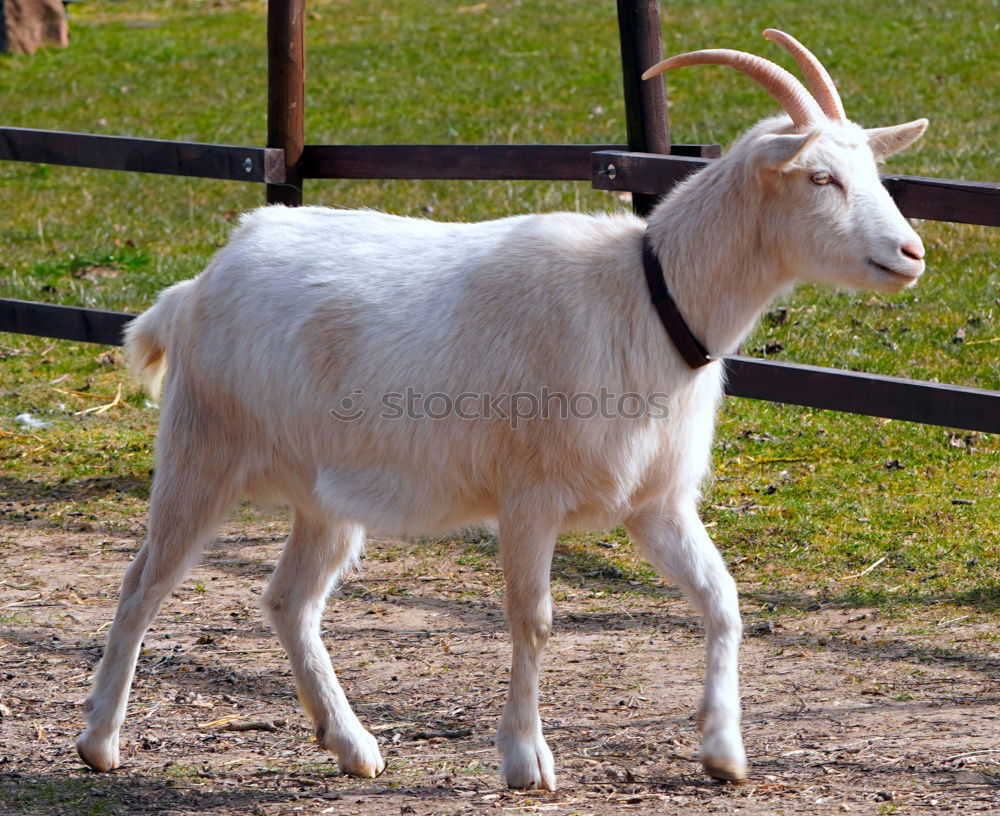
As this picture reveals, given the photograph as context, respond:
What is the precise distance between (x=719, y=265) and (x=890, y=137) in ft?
1.99

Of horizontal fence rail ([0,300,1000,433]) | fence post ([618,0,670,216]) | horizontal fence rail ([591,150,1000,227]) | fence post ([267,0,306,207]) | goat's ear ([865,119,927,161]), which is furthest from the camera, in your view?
fence post ([267,0,306,207])

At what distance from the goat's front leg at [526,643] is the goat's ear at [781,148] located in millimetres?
1069

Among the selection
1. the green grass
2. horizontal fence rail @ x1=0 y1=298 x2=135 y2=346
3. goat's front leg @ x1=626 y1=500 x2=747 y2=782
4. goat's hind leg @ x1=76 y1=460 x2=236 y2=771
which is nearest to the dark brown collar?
goat's front leg @ x1=626 y1=500 x2=747 y2=782

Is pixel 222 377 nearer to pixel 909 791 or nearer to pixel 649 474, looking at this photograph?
pixel 649 474

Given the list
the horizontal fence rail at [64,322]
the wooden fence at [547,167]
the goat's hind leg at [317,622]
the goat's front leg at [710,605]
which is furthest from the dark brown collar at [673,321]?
the horizontal fence rail at [64,322]

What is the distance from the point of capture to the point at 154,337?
14.5 feet

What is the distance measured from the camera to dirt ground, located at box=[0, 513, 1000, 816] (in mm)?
3635

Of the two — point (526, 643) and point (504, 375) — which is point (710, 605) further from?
point (504, 375)

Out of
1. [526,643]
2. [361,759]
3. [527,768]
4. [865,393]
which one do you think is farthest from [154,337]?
[865,393]

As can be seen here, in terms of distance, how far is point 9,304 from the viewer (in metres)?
7.01

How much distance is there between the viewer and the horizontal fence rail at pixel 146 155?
251 inches

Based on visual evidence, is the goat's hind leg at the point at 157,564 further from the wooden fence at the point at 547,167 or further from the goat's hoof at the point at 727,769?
the wooden fence at the point at 547,167

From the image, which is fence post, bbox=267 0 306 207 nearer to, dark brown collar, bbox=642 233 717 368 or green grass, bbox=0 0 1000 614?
green grass, bbox=0 0 1000 614

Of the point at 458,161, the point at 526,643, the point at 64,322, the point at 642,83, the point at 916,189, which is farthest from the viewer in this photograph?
the point at 64,322
